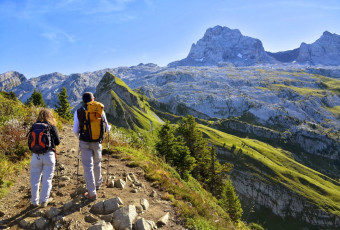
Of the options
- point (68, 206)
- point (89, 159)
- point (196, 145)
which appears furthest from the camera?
point (196, 145)

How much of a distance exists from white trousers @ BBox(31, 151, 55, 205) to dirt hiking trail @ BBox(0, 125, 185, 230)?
1.43 ft

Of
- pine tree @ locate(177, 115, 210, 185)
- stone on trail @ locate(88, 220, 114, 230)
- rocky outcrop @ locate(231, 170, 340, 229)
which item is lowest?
rocky outcrop @ locate(231, 170, 340, 229)

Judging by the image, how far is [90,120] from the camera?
815 cm

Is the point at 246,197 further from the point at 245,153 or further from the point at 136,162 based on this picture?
the point at 136,162

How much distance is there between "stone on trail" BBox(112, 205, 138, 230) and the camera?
670 centimetres

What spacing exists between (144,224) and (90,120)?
399 cm

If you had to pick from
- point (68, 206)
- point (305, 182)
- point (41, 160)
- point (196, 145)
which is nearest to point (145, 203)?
point (68, 206)

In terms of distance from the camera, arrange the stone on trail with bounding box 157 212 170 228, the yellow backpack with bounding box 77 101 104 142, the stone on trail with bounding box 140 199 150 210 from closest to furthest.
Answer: the stone on trail with bounding box 157 212 170 228 → the stone on trail with bounding box 140 199 150 210 → the yellow backpack with bounding box 77 101 104 142

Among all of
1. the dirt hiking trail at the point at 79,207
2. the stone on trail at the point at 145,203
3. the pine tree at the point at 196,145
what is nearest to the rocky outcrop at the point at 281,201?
the pine tree at the point at 196,145

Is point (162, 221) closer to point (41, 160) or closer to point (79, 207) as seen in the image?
point (79, 207)

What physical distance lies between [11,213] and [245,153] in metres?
204

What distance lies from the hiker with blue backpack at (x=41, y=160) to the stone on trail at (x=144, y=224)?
3500 mm

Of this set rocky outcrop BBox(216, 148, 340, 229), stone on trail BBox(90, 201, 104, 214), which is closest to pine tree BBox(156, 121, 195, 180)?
stone on trail BBox(90, 201, 104, 214)

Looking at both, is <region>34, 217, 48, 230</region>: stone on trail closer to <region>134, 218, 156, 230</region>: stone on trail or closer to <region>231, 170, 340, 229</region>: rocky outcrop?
<region>134, 218, 156, 230</region>: stone on trail
